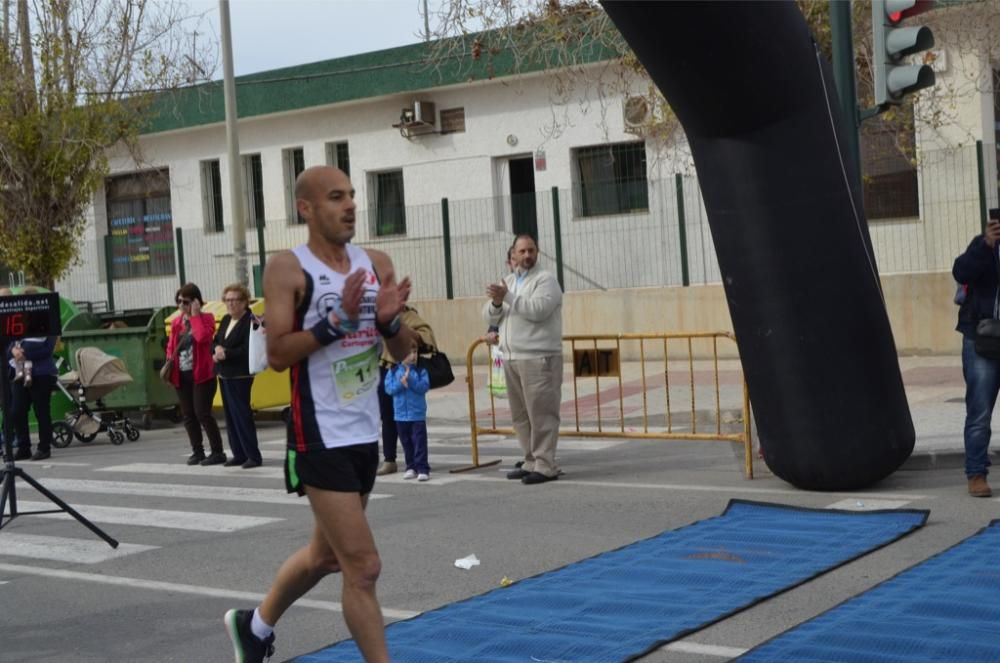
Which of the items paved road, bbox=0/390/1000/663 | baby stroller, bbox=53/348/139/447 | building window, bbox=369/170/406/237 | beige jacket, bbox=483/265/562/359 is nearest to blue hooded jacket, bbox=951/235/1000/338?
→ paved road, bbox=0/390/1000/663

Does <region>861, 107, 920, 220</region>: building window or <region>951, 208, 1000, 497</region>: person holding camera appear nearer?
<region>951, 208, 1000, 497</region>: person holding camera

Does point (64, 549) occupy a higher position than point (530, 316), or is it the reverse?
point (530, 316)

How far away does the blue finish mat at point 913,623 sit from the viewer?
230 inches

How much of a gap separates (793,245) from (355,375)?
4.90 m

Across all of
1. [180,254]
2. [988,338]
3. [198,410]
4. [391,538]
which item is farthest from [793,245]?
[180,254]

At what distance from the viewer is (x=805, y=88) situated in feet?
30.3

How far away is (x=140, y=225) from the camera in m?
32.2

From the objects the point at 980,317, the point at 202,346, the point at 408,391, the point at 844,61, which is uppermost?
the point at 844,61

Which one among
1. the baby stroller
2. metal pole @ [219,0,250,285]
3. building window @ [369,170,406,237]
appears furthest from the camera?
building window @ [369,170,406,237]

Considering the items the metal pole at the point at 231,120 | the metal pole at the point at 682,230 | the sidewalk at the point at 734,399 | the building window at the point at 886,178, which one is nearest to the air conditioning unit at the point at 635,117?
the metal pole at the point at 682,230

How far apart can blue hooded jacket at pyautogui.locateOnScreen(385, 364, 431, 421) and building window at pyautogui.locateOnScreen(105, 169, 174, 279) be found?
18.5m

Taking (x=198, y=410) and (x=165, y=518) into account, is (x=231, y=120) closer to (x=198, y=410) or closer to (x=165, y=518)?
(x=198, y=410)

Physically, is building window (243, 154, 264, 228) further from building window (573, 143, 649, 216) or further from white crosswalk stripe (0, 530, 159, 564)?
white crosswalk stripe (0, 530, 159, 564)

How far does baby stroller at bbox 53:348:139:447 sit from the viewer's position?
55.0 feet
